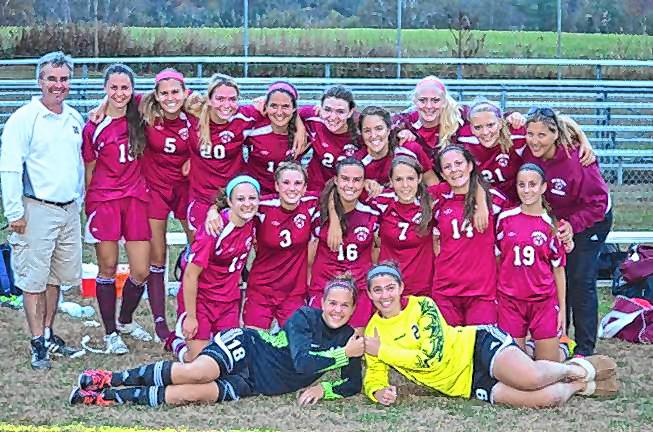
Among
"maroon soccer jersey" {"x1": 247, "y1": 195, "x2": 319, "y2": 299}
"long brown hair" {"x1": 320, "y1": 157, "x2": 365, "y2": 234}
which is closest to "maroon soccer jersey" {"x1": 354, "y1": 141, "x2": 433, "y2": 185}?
"long brown hair" {"x1": 320, "y1": 157, "x2": 365, "y2": 234}

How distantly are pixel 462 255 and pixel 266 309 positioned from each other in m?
1.16

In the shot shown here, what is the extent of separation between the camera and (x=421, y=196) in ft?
19.8

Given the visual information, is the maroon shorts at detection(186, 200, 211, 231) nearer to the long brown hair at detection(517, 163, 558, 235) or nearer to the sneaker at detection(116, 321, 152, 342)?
the sneaker at detection(116, 321, 152, 342)

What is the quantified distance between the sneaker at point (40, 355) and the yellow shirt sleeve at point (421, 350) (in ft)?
6.74

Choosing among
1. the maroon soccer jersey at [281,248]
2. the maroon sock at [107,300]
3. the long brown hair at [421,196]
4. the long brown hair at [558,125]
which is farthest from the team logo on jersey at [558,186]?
the maroon sock at [107,300]

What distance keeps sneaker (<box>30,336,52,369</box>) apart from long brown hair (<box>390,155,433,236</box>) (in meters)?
2.24

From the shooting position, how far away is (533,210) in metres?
5.99

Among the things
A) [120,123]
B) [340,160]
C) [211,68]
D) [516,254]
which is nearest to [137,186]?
[120,123]

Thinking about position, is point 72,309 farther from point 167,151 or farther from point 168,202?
point 167,151

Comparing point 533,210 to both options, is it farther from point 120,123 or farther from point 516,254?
point 120,123

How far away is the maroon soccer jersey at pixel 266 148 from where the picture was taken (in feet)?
21.2

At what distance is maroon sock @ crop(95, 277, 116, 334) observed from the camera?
260 inches

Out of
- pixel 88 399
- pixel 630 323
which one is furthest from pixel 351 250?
pixel 630 323

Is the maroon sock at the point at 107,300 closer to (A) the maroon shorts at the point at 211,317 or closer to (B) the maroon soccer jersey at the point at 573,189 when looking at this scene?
(A) the maroon shorts at the point at 211,317
